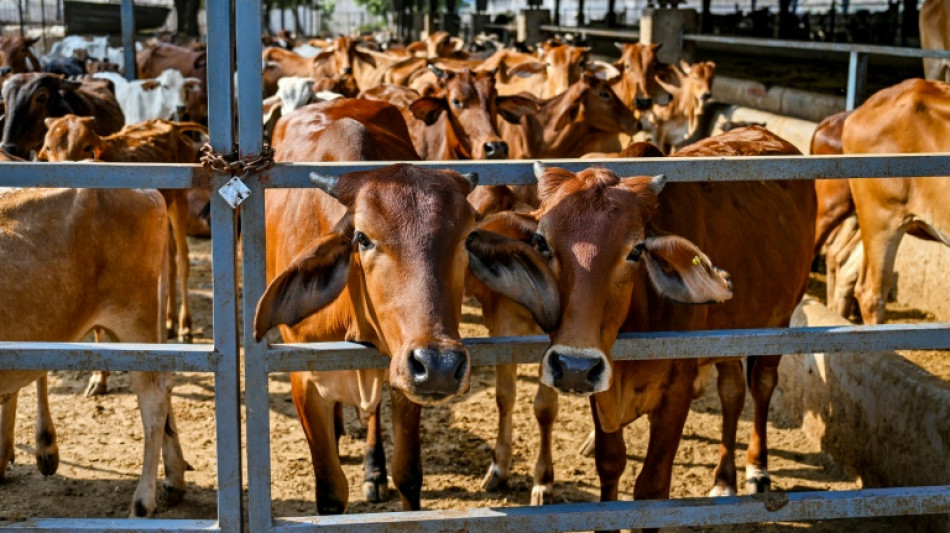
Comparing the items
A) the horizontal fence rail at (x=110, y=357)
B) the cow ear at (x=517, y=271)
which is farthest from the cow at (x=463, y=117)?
the horizontal fence rail at (x=110, y=357)

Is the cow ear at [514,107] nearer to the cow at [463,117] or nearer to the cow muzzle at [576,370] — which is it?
the cow at [463,117]

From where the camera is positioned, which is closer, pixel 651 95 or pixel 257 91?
pixel 257 91

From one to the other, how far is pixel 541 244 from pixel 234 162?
1.02m

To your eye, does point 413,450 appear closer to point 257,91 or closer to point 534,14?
point 257,91

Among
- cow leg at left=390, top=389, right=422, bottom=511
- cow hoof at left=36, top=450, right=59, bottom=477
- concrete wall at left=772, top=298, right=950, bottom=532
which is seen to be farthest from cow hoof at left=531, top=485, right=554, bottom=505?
cow hoof at left=36, top=450, right=59, bottom=477

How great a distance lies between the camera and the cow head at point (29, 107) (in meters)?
9.32

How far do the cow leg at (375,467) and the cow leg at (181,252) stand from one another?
308 centimetres

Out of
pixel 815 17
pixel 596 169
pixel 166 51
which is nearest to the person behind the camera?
pixel 596 169

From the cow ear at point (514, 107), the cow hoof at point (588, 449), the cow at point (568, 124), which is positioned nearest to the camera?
the cow hoof at point (588, 449)

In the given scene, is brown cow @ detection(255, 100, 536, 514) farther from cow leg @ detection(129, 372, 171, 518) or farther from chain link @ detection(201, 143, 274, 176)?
cow leg @ detection(129, 372, 171, 518)

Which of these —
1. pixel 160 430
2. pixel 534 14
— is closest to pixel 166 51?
pixel 534 14

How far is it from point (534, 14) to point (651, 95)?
14.4 m

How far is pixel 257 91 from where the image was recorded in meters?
3.24

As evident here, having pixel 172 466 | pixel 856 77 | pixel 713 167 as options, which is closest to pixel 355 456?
pixel 172 466
